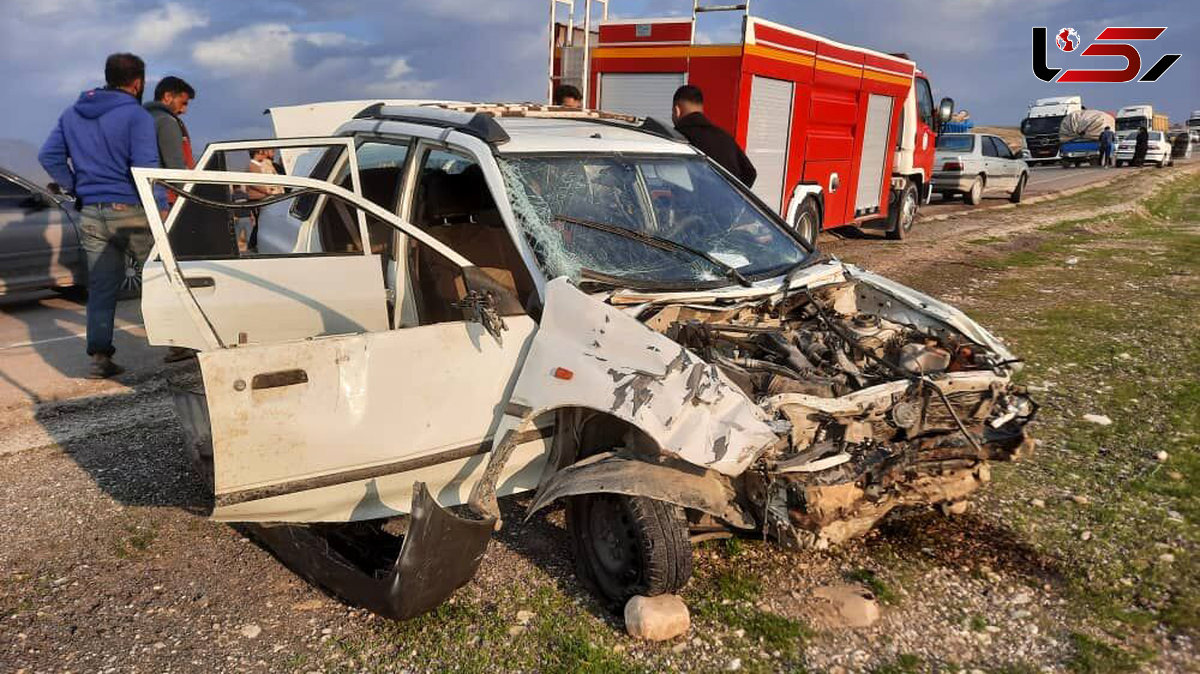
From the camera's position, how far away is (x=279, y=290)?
13.3 ft

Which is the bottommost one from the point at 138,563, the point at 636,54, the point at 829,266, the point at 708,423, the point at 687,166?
the point at 138,563

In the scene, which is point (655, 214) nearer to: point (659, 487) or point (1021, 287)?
point (659, 487)

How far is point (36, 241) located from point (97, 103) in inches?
114

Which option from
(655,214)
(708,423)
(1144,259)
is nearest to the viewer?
(708,423)

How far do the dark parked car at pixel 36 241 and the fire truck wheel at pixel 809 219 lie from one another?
7376mm

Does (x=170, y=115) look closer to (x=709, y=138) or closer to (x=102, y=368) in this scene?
(x=102, y=368)

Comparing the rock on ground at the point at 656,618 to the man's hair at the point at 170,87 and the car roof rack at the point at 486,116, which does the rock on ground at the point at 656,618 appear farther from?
the man's hair at the point at 170,87

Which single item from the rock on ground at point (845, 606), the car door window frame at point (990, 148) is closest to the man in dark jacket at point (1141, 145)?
the car door window frame at point (990, 148)

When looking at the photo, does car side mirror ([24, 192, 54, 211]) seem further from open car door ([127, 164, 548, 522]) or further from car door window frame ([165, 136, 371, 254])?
open car door ([127, 164, 548, 522])

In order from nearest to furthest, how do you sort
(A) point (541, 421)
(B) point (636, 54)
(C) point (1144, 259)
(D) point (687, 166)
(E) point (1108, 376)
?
(A) point (541, 421) < (D) point (687, 166) < (E) point (1108, 376) < (B) point (636, 54) < (C) point (1144, 259)

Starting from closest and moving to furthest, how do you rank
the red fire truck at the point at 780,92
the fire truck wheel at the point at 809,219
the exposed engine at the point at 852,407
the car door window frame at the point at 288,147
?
1. the exposed engine at the point at 852,407
2. the car door window frame at the point at 288,147
3. the red fire truck at the point at 780,92
4. the fire truck wheel at the point at 809,219

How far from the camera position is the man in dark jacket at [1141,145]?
1398 inches

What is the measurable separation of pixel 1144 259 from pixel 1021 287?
3787 mm

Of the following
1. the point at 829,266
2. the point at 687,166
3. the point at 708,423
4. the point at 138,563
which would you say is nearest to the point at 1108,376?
the point at 829,266
